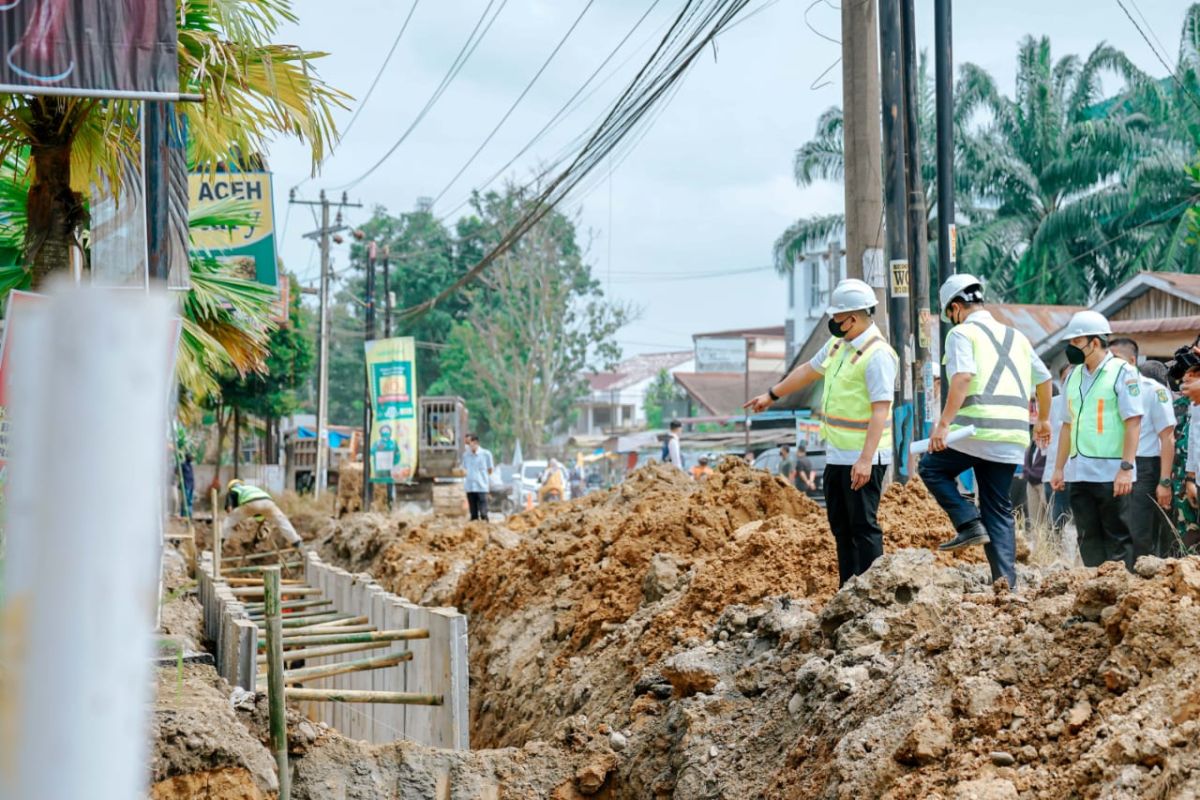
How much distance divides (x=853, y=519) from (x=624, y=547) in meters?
3.00

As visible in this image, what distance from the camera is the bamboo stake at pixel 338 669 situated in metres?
8.45

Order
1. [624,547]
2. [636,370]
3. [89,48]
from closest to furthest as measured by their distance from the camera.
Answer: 1. [89,48]
2. [624,547]
3. [636,370]

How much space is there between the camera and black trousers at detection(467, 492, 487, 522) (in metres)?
22.9

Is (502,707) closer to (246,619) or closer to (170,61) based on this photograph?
(246,619)

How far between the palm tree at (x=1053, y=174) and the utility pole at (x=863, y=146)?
2801 centimetres

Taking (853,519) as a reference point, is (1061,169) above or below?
above

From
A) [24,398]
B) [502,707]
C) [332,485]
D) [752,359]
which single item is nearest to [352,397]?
[752,359]

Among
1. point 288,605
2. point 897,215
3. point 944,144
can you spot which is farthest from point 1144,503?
point 288,605

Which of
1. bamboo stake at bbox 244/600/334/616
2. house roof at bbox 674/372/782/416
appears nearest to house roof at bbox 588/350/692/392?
house roof at bbox 674/372/782/416

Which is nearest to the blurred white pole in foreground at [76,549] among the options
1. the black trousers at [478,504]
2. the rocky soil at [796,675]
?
the rocky soil at [796,675]

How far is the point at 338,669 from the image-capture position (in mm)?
8805

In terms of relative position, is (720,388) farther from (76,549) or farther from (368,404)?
(76,549)

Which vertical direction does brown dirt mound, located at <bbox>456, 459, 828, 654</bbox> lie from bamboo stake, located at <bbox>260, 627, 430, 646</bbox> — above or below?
above

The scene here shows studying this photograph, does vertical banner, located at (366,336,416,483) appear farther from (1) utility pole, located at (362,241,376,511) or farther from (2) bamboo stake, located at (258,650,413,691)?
(2) bamboo stake, located at (258,650,413,691)
